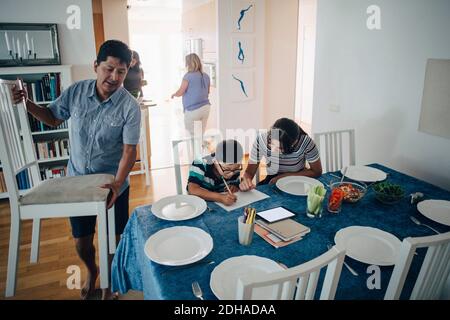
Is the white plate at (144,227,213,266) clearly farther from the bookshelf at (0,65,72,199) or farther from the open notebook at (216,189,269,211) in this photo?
the bookshelf at (0,65,72,199)

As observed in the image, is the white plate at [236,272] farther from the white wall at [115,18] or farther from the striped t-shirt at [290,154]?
the white wall at [115,18]

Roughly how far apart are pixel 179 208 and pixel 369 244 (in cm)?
91

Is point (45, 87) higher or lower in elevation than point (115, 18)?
lower

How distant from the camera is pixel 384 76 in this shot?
279cm

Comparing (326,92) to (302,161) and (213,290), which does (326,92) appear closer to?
(302,161)

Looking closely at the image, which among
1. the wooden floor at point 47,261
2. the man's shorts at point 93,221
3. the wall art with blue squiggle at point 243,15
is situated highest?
the wall art with blue squiggle at point 243,15

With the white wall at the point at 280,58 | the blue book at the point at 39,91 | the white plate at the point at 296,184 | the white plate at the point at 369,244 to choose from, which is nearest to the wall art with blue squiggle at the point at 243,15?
the white wall at the point at 280,58

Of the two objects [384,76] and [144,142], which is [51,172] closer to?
[144,142]

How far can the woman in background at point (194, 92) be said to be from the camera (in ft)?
14.4

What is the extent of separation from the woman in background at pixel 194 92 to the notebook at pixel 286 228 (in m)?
3.20

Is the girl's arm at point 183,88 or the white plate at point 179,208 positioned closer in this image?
the white plate at point 179,208

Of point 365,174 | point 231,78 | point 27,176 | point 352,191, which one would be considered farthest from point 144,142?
point 352,191
